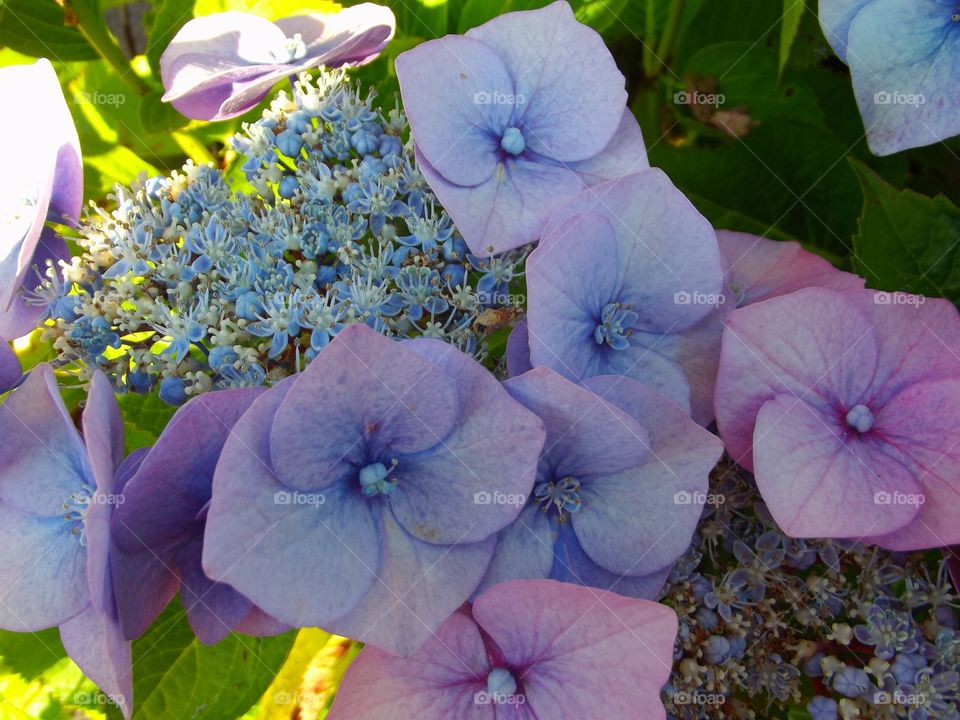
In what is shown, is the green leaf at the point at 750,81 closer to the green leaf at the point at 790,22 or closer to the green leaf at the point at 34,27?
the green leaf at the point at 790,22

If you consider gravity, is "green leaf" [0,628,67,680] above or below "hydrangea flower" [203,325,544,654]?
below

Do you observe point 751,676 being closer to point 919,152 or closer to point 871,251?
point 871,251

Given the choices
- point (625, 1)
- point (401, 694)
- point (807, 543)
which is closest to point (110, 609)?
point (401, 694)

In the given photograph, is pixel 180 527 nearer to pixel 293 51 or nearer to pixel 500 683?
pixel 500 683

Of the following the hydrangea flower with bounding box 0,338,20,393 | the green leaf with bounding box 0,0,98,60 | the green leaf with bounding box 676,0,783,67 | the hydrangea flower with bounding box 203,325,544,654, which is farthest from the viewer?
the green leaf with bounding box 676,0,783,67

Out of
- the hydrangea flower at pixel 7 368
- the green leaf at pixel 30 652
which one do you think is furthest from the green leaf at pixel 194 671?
the hydrangea flower at pixel 7 368

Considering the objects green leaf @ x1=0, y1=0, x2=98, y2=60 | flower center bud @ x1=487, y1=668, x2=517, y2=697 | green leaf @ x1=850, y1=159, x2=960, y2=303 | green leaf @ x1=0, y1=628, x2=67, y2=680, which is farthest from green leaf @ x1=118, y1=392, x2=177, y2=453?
green leaf @ x1=850, y1=159, x2=960, y2=303

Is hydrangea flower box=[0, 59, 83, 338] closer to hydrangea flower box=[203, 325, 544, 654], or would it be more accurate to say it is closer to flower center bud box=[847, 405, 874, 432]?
hydrangea flower box=[203, 325, 544, 654]

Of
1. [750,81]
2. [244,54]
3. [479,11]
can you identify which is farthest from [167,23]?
[750,81]
